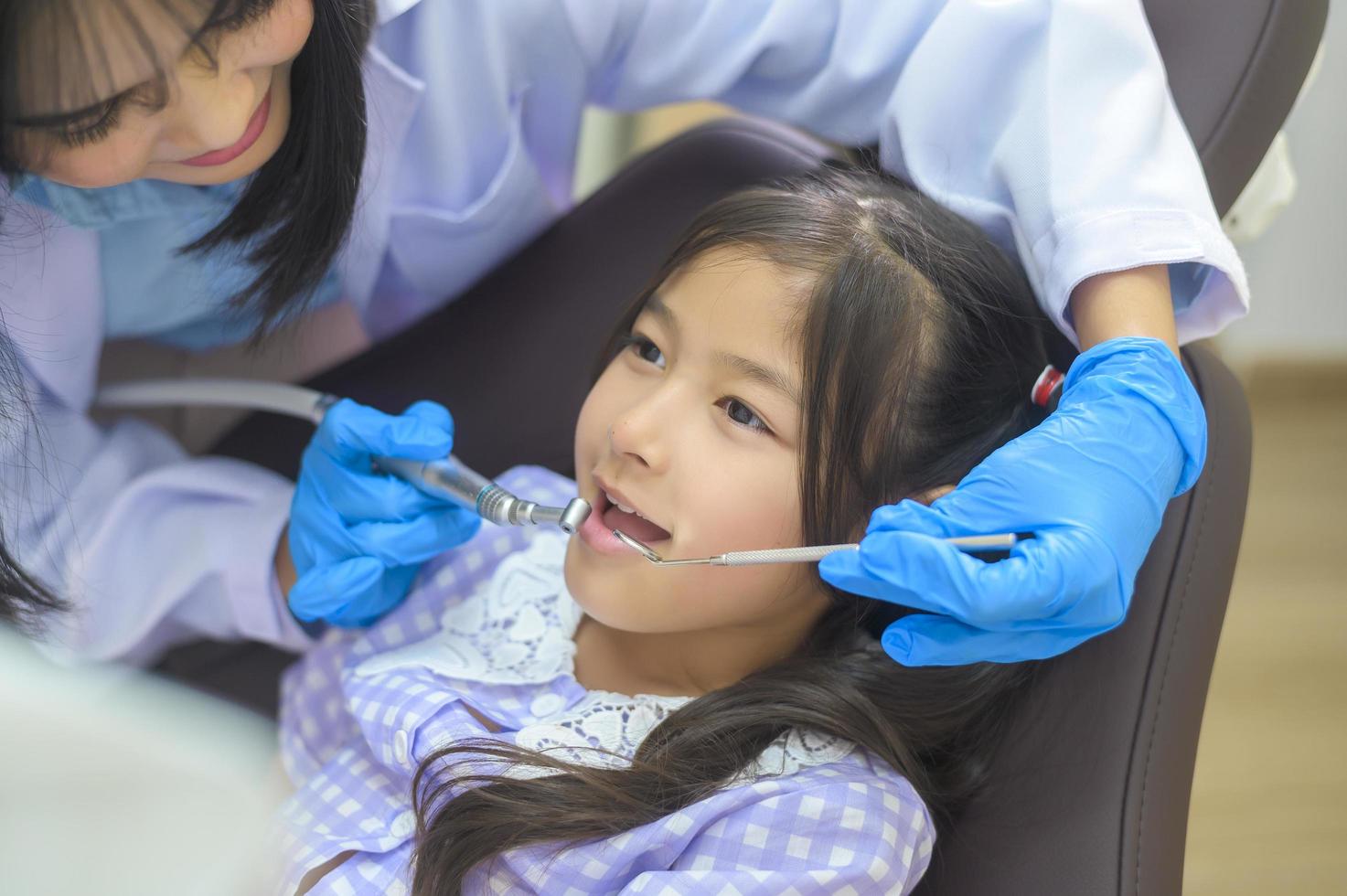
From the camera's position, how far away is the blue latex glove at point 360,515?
1050 millimetres

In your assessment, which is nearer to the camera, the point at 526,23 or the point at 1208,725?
the point at 526,23

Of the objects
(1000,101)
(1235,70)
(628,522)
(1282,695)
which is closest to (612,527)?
(628,522)

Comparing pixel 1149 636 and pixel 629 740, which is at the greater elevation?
pixel 1149 636

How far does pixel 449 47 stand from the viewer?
3.59ft

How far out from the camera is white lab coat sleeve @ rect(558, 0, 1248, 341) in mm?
916

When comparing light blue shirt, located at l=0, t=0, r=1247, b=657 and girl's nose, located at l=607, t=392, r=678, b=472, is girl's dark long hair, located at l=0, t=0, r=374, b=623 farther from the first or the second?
girl's nose, located at l=607, t=392, r=678, b=472

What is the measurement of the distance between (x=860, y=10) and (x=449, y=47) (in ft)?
1.25

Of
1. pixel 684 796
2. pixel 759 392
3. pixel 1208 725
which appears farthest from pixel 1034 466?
pixel 1208 725

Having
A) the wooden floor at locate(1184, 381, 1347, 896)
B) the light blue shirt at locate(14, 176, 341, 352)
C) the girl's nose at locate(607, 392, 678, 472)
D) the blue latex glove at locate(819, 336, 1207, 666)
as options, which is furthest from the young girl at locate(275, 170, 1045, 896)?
the wooden floor at locate(1184, 381, 1347, 896)

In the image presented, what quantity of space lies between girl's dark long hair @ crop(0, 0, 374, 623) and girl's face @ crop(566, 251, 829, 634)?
0.96 feet

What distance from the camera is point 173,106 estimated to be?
30.0 inches

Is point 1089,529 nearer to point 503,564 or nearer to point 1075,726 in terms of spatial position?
point 1075,726

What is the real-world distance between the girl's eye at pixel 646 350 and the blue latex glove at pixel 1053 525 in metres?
0.30

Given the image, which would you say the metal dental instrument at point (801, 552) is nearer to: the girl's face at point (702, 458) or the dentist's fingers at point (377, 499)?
the girl's face at point (702, 458)
